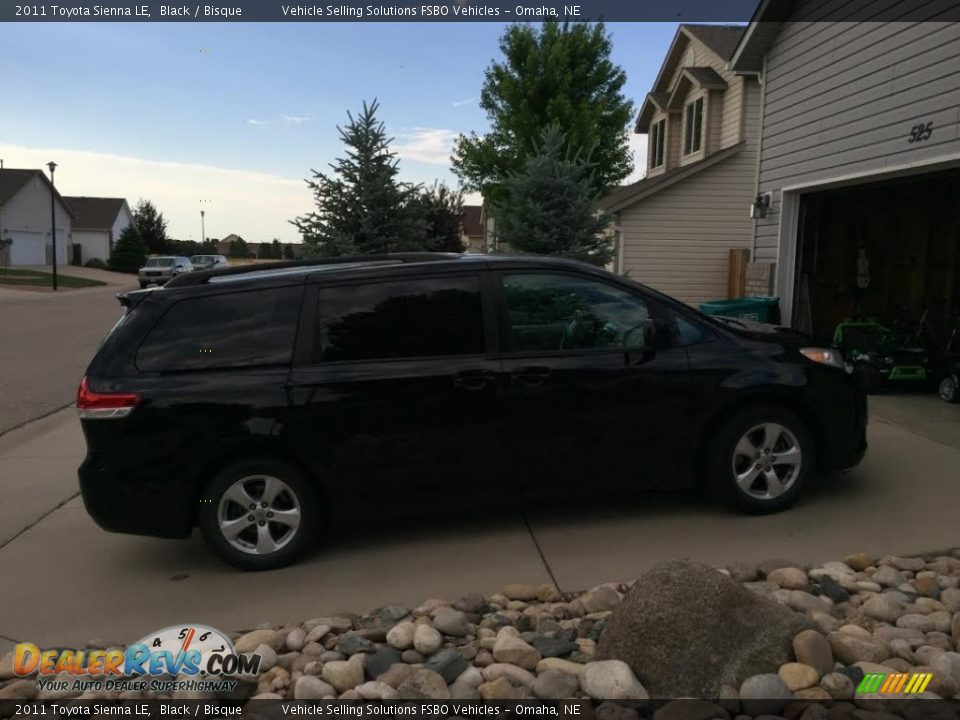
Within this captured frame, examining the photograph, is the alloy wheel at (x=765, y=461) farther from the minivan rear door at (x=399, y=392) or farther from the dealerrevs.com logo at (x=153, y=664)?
the dealerrevs.com logo at (x=153, y=664)

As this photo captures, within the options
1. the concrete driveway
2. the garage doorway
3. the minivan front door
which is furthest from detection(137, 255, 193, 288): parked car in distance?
the minivan front door

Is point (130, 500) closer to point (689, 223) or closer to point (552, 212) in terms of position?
point (552, 212)

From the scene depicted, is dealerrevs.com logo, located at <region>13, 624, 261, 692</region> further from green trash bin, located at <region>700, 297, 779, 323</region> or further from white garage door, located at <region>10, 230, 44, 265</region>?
white garage door, located at <region>10, 230, 44, 265</region>

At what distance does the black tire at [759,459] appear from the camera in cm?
515

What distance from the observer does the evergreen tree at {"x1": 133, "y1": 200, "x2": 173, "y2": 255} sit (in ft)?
219

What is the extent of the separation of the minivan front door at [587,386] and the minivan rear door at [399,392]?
0.64 feet

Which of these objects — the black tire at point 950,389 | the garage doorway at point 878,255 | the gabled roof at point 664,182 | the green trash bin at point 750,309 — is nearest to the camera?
the black tire at point 950,389

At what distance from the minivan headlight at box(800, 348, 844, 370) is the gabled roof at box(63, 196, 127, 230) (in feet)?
218

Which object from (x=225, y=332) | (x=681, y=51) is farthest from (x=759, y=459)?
(x=681, y=51)

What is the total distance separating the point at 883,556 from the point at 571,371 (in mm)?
2036

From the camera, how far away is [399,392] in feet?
15.8

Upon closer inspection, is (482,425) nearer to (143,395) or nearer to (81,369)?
(143,395)

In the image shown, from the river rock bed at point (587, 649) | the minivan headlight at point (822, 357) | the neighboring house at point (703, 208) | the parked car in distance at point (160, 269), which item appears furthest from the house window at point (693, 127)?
the parked car in distance at point (160, 269)

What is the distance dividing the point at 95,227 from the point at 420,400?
6754 centimetres
